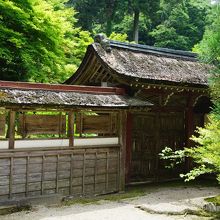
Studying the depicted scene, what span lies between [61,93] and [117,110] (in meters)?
2.24

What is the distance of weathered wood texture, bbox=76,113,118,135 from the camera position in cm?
1132

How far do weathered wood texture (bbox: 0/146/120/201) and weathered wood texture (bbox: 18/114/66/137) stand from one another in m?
0.60

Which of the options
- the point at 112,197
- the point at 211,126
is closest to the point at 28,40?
the point at 112,197

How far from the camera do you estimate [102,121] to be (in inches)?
466

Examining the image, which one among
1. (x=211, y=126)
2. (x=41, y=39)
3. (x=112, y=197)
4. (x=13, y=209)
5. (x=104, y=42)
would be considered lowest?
(x=112, y=197)

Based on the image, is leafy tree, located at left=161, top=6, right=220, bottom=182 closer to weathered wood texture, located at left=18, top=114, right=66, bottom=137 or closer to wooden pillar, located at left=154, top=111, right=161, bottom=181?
weathered wood texture, located at left=18, top=114, right=66, bottom=137

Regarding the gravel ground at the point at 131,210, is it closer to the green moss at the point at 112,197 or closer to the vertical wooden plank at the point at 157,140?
the green moss at the point at 112,197

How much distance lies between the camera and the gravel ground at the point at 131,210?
9048 mm

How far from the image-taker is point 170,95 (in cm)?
1436

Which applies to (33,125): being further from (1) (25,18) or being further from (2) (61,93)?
(1) (25,18)

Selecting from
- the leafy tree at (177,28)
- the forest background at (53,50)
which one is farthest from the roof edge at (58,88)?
the leafy tree at (177,28)

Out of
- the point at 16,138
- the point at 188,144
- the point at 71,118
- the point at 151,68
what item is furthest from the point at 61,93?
the point at 188,144

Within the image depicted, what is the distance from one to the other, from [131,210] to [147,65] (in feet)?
19.7

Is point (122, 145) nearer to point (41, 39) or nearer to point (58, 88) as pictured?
point (58, 88)
